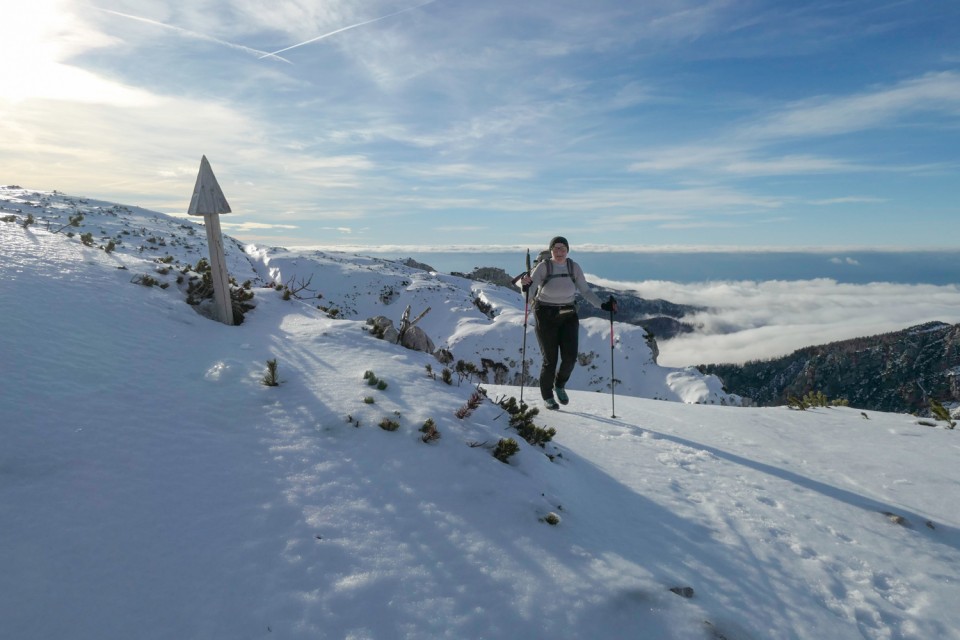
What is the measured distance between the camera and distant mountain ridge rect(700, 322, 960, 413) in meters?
95.2

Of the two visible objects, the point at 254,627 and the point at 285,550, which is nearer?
the point at 254,627

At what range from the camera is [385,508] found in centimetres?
374

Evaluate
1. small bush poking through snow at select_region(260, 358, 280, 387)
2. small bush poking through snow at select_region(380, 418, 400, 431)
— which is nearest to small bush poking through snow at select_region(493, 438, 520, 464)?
small bush poking through snow at select_region(380, 418, 400, 431)

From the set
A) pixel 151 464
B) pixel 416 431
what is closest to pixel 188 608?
pixel 151 464

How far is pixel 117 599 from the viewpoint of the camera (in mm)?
2645

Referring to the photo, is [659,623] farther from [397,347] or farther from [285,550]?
[397,347]

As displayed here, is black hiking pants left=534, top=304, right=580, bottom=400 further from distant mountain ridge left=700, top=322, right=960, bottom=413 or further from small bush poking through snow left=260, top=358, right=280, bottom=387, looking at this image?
distant mountain ridge left=700, top=322, right=960, bottom=413

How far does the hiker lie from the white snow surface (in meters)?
1.20

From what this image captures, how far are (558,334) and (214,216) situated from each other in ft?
22.5

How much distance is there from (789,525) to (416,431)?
3.87m

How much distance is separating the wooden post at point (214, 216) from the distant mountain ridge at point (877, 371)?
310 ft

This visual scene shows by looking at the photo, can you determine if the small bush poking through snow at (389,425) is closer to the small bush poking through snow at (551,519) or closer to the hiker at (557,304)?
the small bush poking through snow at (551,519)

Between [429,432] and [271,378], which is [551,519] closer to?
[429,432]

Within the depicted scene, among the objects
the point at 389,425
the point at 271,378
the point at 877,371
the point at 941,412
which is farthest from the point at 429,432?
the point at 877,371
